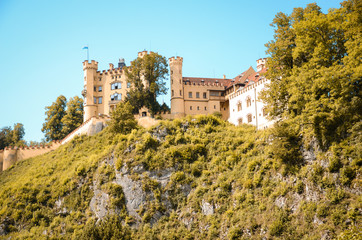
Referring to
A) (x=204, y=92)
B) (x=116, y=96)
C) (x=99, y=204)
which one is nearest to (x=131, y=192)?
(x=99, y=204)

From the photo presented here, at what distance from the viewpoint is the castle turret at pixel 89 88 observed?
71812 millimetres

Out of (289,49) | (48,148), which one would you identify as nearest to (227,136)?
(289,49)

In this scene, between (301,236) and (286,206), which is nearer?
(301,236)

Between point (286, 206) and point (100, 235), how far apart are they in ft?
54.1

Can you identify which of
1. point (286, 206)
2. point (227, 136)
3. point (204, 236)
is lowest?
point (204, 236)

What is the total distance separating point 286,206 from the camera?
35438 mm

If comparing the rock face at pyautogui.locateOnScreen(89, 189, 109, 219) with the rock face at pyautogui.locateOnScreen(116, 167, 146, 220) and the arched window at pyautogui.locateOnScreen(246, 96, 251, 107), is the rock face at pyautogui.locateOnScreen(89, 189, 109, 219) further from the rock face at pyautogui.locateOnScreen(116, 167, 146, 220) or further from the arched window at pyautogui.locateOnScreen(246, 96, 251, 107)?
the arched window at pyautogui.locateOnScreen(246, 96, 251, 107)

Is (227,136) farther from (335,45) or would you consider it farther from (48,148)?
(48,148)

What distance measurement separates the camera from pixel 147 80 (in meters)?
68.0

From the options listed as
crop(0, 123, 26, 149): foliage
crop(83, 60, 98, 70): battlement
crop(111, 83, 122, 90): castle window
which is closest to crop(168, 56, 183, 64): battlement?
crop(111, 83, 122, 90): castle window

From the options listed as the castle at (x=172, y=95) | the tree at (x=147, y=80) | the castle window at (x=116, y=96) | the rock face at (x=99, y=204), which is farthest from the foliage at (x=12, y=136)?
the rock face at (x=99, y=204)

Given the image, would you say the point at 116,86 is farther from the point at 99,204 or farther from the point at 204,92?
the point at 99,204

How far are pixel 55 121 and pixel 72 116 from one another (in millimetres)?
3360

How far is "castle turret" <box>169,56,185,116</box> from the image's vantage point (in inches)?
2758
